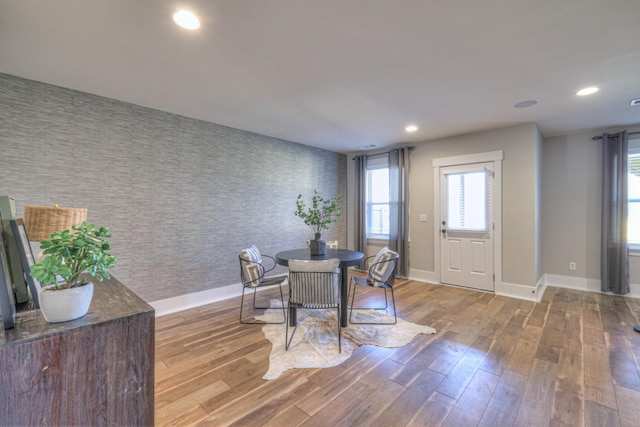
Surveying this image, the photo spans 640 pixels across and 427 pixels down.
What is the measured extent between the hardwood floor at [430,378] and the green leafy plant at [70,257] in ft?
4.15

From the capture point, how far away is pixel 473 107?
10.9 ft

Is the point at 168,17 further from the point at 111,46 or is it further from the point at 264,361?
the point at 264,361

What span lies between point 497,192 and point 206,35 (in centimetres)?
422

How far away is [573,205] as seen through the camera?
455 centimetres

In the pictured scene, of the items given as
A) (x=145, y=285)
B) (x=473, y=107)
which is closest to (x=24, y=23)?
(x=145, y=285)

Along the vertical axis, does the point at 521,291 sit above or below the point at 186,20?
below

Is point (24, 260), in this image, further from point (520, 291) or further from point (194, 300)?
point (520, 291)

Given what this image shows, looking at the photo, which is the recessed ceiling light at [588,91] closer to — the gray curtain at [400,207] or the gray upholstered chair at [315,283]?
the gray curtain at [400,207]

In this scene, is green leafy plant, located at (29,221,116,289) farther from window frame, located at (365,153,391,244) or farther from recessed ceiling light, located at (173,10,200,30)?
window frame, located at (365,153,391,244)

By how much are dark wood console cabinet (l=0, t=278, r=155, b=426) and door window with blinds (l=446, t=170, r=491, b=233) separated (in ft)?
15.2

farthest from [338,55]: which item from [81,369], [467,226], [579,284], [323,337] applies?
[579,284]

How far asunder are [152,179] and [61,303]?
2797mm

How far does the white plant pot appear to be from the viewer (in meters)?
0.90

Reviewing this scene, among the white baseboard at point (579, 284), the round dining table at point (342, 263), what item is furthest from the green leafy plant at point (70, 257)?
the white baseboard at point (579, 284)
